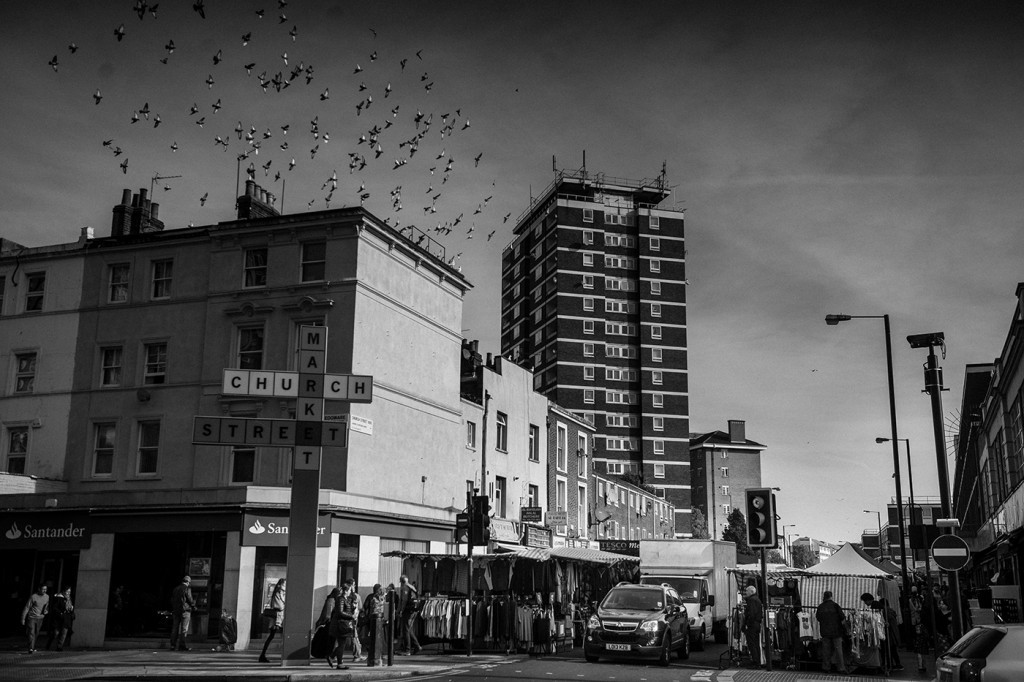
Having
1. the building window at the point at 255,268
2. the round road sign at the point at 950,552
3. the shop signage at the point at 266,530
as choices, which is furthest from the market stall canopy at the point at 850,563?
the building window at the point at 255,268

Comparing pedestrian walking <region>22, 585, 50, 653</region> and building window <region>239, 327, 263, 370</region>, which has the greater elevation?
building window <region>239, 327, 263, 370</region>

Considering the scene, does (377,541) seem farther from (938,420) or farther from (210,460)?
(938,420)

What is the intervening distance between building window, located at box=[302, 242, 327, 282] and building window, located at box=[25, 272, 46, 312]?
920 cm

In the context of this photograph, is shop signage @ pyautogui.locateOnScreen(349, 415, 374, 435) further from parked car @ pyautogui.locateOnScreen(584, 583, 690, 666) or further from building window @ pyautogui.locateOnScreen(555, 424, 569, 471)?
building window @ pyautogui.locateOnScreen(555, 424, 569, 471)

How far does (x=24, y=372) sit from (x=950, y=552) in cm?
2769

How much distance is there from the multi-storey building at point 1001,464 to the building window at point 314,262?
1936 cm

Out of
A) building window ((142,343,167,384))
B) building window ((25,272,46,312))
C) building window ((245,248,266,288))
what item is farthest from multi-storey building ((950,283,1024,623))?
building window ((25,272,46,312))

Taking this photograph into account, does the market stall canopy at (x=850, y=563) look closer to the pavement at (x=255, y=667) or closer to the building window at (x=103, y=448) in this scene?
the pavement at (x=255, y=667)

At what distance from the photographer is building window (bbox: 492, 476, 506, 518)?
37969mm

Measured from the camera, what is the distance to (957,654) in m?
10.6

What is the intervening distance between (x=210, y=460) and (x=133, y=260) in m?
7.64

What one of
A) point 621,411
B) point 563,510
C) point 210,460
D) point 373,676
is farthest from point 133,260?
point 621,411

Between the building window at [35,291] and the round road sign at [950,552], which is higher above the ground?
the building window at [35,291]

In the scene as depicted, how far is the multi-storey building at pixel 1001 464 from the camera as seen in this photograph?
83.1 feet
